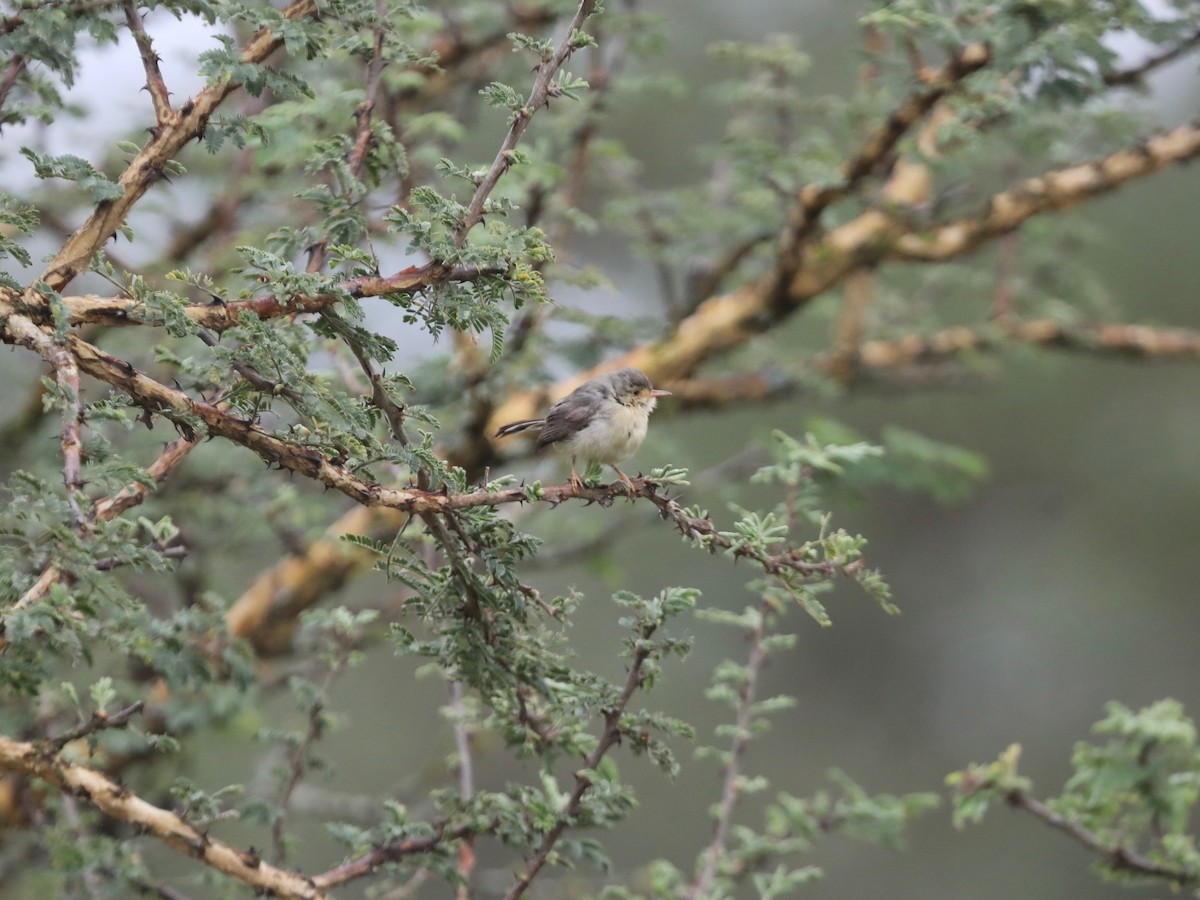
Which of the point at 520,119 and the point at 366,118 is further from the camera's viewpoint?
A: the point at 366,118

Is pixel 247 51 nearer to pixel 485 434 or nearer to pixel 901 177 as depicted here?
pixel 485 434

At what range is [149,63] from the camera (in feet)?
8.70

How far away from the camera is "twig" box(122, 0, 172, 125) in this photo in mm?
2570

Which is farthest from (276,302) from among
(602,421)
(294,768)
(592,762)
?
(602,421)

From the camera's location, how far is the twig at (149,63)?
8.43 feet

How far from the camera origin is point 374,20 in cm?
284

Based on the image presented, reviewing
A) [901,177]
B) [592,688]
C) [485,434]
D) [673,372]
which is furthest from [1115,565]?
[592,688]

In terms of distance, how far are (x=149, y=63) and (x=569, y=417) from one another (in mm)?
2045

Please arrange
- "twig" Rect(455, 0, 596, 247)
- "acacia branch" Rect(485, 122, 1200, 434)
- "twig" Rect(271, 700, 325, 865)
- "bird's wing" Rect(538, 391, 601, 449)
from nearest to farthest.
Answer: "twig" Rect(455, 0, 596, 247) < "twig" Rect(271, 700, 325, 865) < "bird's wing" Rect(538, 391, 601, 449) < "acacia branch" Rect(485, 122, 1200, 434)

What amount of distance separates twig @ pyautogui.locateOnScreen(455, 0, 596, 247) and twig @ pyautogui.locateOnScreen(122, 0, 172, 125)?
78cm

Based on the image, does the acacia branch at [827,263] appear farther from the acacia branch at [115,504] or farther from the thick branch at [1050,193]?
the acacia branch at [115,504]

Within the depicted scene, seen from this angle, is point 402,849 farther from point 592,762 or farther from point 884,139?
point 884,139

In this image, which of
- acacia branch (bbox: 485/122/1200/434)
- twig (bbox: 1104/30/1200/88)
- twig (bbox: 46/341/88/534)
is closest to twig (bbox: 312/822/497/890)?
twig (bbox: 46/341/88/534)

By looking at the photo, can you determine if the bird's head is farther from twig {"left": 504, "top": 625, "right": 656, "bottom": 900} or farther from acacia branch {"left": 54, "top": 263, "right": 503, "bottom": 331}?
acacia branch {"left": 54, "top": 263, "right": 503, "bottom": 331}
